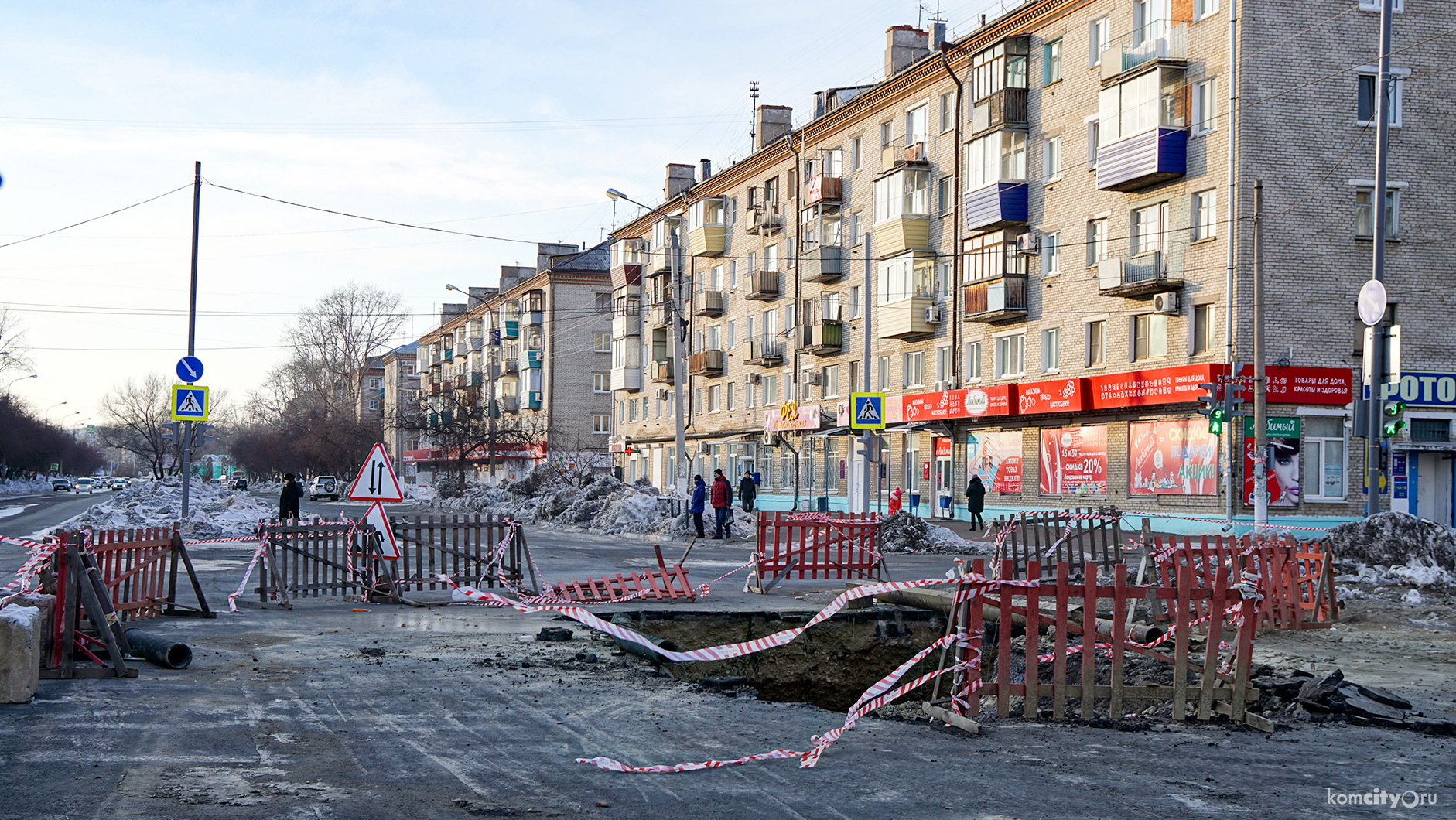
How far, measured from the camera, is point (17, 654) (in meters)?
8.40

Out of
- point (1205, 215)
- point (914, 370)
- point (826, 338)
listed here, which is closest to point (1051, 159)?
point (1205, 215)

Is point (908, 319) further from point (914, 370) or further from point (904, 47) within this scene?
point (904, 47)

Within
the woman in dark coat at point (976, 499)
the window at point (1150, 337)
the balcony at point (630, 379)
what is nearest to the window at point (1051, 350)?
the window at point (1150, 337)

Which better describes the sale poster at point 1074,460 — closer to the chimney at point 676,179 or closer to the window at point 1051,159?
the window at point 1051,159

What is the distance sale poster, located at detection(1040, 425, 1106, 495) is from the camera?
35375mm

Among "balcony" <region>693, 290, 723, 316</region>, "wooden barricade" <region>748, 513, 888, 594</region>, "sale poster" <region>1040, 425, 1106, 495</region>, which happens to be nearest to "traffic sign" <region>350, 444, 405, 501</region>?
"wooden barricade" <region>748, 513, 888, 594</region>

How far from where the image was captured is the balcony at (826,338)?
161 ft

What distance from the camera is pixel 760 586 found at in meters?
18.0

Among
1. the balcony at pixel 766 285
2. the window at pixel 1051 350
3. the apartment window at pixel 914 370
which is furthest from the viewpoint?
the balcony at pixel 766 285

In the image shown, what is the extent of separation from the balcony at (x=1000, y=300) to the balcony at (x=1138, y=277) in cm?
391

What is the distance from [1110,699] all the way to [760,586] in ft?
31.6

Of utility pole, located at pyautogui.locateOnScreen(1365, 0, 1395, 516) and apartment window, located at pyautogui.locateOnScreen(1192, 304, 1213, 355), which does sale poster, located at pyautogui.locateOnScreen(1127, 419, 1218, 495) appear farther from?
utility pole, located at pyautogui.locateOnScreen(1365, 0, 1395, 516)

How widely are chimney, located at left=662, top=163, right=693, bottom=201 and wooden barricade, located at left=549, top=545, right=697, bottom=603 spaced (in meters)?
52.7

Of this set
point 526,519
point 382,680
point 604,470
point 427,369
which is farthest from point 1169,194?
point 427,369
